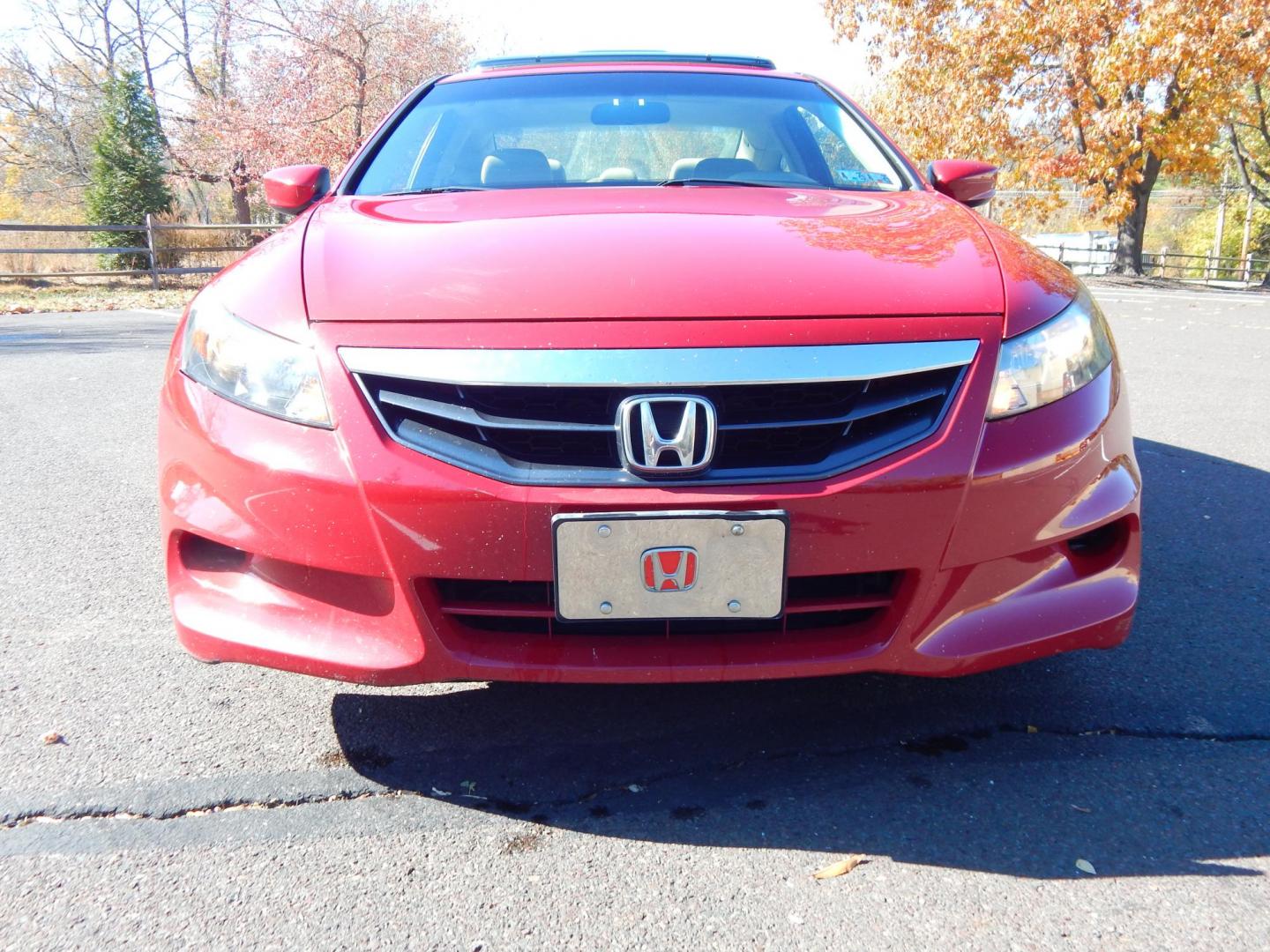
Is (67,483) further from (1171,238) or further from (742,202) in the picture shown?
(1171,238)

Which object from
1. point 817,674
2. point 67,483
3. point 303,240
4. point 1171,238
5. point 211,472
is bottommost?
point 1171,238

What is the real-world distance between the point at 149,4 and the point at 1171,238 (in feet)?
183

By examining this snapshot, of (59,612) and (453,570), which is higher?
(453,570)

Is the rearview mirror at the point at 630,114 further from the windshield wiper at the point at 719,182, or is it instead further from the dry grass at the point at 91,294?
the dry grass at the point at 91,294

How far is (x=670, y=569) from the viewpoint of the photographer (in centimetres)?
156

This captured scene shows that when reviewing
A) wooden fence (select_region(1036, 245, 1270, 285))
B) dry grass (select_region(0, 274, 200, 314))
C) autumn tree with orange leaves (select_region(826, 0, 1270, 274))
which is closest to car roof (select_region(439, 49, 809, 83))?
dry grass (select_region(0, 274, 200, 314))

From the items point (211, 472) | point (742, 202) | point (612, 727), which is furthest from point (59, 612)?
point (742, 202)

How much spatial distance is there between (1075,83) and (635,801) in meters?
20.5

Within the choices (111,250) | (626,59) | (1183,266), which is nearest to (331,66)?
(111,250)

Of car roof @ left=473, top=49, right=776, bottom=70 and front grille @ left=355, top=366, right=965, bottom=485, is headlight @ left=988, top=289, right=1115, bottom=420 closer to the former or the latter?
front grille @ left=355, top=366, right=965, bottom=485

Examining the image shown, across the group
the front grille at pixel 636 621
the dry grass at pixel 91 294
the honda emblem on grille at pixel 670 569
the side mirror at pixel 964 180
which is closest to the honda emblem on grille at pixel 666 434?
the honda emblem on grille at pixel 670 569

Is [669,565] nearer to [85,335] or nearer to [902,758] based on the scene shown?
[902,758]

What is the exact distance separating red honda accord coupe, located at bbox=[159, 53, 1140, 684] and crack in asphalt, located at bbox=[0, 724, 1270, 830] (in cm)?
28

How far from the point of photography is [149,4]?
2834 cm
